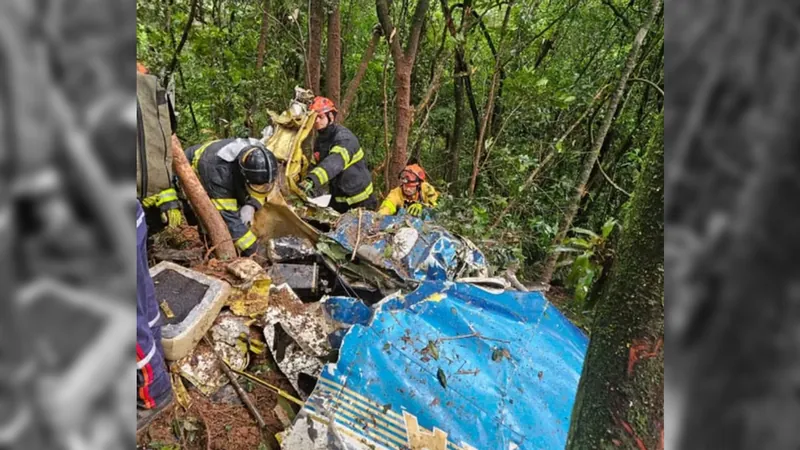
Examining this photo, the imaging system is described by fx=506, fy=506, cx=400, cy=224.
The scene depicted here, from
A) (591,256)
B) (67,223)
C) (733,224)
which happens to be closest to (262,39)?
(591,256)

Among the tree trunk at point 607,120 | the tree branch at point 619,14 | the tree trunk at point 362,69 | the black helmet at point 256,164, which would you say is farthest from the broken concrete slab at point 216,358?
the tree branch at point 619,14

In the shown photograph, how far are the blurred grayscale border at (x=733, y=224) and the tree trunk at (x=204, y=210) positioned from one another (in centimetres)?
287

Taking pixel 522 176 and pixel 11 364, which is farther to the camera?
pixel 522 176

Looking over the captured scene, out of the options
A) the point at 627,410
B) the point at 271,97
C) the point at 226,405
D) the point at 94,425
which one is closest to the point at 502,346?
the point at 226,405

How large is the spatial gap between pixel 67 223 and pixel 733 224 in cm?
72

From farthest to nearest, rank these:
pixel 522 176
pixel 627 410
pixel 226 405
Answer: pixel 522 176 < pixel 226 405 < pixel 627 410

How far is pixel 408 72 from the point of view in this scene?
5.37 metres

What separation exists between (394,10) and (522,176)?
349cm

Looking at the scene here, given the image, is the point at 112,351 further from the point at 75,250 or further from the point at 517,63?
the point at 517,63

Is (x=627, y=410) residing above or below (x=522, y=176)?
above

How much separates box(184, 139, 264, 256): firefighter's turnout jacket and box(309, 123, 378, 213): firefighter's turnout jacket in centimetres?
133

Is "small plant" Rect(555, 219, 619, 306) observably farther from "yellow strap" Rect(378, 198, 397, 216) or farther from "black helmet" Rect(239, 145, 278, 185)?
"yellow strap" Rect(378, 198, 397, 216)

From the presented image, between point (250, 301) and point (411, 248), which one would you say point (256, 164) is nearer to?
point (250, 301)

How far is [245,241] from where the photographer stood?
3.85 m
